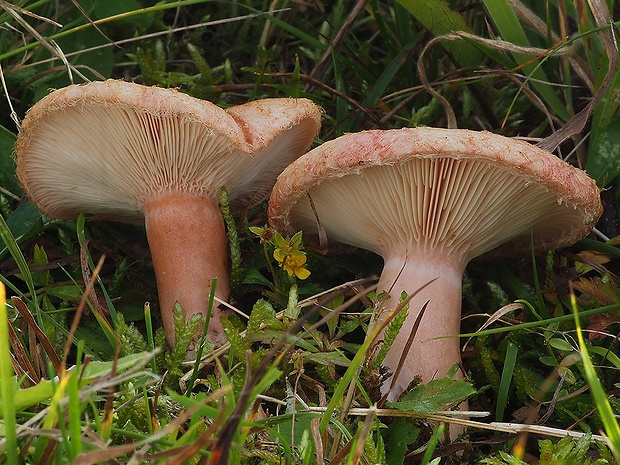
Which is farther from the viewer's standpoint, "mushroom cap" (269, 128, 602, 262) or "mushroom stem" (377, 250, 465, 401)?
"mushroom stem" (377, 250, 465, 401)

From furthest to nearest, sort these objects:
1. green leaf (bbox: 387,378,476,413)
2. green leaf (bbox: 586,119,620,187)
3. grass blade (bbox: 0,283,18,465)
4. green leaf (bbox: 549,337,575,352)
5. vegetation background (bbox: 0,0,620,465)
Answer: green leaf (bbox: 586,119,620,187) < green leaf (bbox: 549,337,575,352) < green leaf (bbox: 387,378,476,413) < vegetation background (bbox: 0,0,620,465) < grass blade (bbox: 0,283,18,465)

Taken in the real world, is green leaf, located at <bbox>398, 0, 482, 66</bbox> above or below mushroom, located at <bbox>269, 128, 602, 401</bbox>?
above

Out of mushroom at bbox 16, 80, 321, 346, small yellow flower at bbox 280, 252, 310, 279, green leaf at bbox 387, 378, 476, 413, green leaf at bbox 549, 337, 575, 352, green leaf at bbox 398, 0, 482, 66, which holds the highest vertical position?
green leaf at bbox 398, 0, 482, 66

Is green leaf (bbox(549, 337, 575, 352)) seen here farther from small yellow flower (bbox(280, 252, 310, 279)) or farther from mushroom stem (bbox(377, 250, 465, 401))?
small yellow flower (bbox(280, 252, 310, 279))

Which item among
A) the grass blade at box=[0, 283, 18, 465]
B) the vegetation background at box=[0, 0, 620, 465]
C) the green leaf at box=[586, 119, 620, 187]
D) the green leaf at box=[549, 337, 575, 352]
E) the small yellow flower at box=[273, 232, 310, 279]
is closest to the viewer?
the grass blade at box=[0, 283, 18, 465]

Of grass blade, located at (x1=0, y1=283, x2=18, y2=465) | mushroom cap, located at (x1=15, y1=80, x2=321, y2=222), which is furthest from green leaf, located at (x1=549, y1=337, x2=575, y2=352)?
grass blade, located at (x1=0, y1=283, x2=18, y2=465)

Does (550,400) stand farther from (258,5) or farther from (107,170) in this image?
(258,5)
